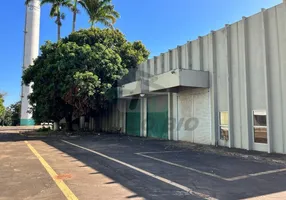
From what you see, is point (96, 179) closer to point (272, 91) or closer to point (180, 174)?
point (180, 174)

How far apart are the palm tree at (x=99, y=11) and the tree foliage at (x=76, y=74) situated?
553cm

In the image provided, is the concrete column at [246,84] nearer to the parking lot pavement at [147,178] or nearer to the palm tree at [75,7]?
the parking lot pavement at [147,178]

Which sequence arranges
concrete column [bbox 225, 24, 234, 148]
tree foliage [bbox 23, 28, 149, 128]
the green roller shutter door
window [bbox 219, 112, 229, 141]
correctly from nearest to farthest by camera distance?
concrete column [bbox 225, 24, 234, 148] < window [bbox 219, 112, 229, 141] < the green roller shutter door < tree foliage [bbox 23, 28, 149, 128]

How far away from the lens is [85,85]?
20.5 metres

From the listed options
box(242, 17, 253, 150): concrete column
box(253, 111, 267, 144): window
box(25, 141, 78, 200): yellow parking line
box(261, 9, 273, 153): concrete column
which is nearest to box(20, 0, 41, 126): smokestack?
box(25, 141, 78, 200): yellow parking line

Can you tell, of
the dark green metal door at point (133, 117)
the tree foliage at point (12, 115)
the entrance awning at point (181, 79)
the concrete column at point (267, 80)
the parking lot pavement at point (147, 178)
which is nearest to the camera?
the parking lot pavement at point (147, 178)

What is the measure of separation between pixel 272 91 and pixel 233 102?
230cm

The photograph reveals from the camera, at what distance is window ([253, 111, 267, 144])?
12359 mm

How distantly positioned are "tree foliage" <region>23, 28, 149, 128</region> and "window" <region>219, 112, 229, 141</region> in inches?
405

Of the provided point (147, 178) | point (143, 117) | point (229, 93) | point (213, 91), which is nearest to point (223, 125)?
point (229, 93)

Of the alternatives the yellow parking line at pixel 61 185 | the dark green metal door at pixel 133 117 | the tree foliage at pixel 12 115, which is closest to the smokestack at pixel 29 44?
the tree foliage at pixel 12 115

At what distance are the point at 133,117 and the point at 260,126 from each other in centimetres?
1263

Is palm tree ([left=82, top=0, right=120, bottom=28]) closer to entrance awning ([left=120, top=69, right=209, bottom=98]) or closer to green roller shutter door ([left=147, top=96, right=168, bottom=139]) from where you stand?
green roller shutter door ([left=147, top=96, right=168, bottom=139])

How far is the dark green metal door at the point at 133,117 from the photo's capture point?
22.8 metres
